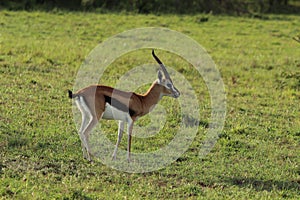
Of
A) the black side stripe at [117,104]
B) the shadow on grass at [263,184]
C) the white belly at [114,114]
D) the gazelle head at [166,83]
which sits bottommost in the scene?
the shadow on grass at [263,184]

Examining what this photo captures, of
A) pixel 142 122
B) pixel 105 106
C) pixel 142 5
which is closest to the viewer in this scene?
pixel 105 106

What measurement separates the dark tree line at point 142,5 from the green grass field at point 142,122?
2946 millimetres

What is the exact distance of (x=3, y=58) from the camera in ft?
47.5

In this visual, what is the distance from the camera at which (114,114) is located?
809 centimetres

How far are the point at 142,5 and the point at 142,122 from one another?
48.6 feet

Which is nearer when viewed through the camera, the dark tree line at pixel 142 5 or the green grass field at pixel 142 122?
the green grass field at pixel 142 122

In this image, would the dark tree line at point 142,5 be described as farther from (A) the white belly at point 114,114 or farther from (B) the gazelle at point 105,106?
(A) the white belly at point 114,114

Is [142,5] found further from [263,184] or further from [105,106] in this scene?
[263,184]

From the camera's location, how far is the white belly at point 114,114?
26.4 feet

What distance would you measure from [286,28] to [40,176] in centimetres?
1798

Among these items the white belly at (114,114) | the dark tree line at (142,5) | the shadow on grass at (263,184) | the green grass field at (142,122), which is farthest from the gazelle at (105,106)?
the dark tree line at (142,5)

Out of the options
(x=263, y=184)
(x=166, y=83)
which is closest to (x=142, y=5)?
(x=166, y=83)

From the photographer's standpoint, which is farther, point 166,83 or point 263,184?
point 166,83

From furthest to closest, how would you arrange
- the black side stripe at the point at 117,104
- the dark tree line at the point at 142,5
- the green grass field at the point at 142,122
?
the dark tree line at the point at 142,5, the black side stripe at the point at 117,104, the green grass field at the point at 142,122
